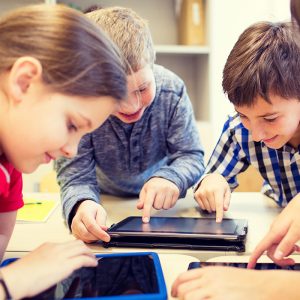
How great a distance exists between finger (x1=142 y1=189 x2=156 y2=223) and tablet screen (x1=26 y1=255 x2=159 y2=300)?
8.9 inches

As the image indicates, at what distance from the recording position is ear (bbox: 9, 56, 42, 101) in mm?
604

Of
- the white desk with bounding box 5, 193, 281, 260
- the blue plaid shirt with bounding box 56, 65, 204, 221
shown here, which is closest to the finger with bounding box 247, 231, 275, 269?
the white desk with bounding box 5, 193, 281, 260

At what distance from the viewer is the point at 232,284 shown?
58 cm

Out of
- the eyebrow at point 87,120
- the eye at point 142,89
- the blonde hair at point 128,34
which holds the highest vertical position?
the blonde hair at point 128,34

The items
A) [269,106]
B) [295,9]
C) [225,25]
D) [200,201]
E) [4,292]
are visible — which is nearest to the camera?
[4,292]

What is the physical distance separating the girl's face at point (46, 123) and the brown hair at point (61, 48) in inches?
0.7

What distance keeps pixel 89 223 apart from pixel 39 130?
27cm

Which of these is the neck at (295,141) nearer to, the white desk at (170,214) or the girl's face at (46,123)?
the white desk at (170,214)

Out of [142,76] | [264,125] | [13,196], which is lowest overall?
[13,196]

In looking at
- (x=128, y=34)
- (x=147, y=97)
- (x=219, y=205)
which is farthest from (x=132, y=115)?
(x=219, y=205)

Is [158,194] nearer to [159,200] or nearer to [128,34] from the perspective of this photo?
[159,200]

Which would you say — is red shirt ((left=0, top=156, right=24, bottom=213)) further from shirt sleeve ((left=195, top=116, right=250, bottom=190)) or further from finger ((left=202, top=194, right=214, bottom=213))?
shirt sleeve ((left=195, top=116, right=250, bottom=190))

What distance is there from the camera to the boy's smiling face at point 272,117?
3.15 ft

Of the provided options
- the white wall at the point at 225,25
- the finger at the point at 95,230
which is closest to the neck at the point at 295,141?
the finger at the point at 95,230
